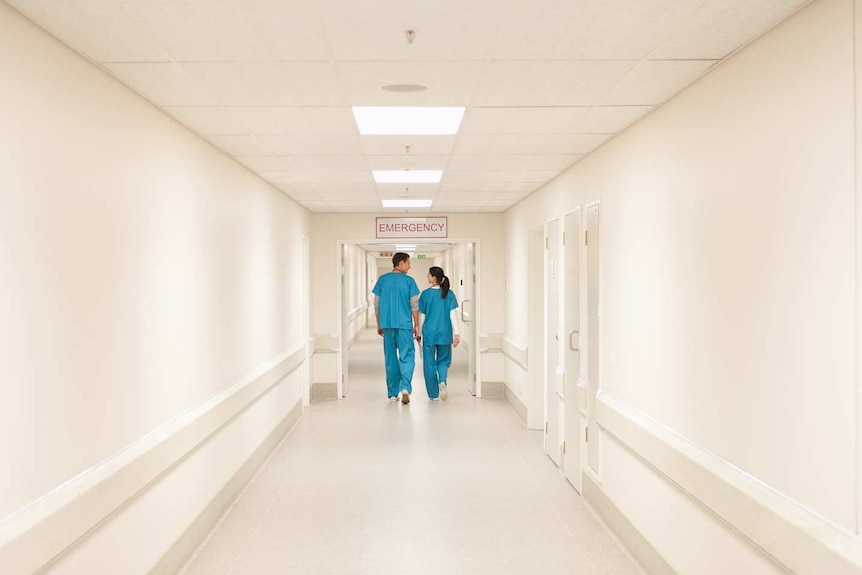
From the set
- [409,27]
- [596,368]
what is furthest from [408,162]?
[409,27]

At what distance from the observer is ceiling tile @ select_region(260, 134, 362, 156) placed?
14.4ft

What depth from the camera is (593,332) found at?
5004 mm

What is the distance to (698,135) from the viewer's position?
310cm

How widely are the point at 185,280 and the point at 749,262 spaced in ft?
9.68

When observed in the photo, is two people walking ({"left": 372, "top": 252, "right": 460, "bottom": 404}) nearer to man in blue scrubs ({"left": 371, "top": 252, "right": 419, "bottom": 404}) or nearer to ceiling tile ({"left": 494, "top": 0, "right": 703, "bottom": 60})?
man in blue scrubs ({"left": 371, "top": 252, "right": 419, "bottom": 404})

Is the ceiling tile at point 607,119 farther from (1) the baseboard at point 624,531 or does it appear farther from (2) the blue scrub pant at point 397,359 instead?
(2) the blue scrub pant at point 397,359

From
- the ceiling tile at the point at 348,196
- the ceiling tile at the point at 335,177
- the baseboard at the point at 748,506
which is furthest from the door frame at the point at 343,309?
the baseboard at the point at 748,506

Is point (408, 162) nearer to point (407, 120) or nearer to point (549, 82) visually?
point (407, 120)

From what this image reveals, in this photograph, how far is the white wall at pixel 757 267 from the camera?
2078mm

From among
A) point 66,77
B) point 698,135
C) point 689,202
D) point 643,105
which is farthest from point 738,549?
point 66,77

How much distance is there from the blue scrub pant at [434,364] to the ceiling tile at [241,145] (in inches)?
185

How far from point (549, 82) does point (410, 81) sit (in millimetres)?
629

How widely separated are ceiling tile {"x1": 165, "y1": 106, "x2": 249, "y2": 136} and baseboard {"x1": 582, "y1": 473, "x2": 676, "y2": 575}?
10.6ft

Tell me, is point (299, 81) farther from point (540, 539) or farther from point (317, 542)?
point (540, 539)
